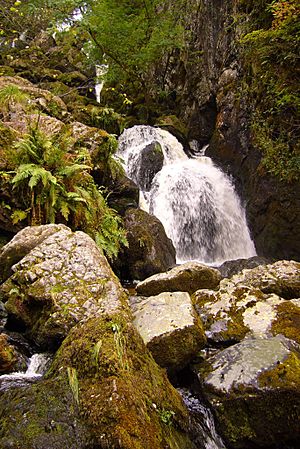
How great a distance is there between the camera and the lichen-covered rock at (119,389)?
6.10 ft

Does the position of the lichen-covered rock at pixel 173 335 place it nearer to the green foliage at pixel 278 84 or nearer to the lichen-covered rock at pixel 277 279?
the lichen-covered rock at pixel 277 279

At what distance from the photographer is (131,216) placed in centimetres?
844

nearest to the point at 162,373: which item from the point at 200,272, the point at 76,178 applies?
the point at 200,272

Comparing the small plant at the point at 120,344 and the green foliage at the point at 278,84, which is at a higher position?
the green foliage at the point at 278,84

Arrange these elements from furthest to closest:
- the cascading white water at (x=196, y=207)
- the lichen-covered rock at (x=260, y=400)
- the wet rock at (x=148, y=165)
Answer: the wet rock at (x=148, y=165)
the cascading white water at (x=196, y=207)
the lichen-covered rock at (x=260, y=400)

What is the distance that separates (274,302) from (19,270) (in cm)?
326

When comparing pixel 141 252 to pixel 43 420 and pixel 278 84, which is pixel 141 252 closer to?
pixel 278 84

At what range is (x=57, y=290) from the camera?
3541 mm

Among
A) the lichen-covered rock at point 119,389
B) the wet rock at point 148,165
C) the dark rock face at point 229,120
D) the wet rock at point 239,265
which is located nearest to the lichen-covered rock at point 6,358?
the lichen-covered rock at point 119,389

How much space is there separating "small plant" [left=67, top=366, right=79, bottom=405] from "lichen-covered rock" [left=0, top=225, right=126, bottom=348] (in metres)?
0.94

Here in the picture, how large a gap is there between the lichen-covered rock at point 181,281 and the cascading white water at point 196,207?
4303 mm

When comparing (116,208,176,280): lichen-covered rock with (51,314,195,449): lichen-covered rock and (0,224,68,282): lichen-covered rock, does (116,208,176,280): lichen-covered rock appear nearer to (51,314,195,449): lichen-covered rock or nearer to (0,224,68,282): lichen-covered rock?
(0,224,68,282): lichen-covered rock

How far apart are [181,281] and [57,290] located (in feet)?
7.62

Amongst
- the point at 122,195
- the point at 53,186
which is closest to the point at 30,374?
the point at 53,186
